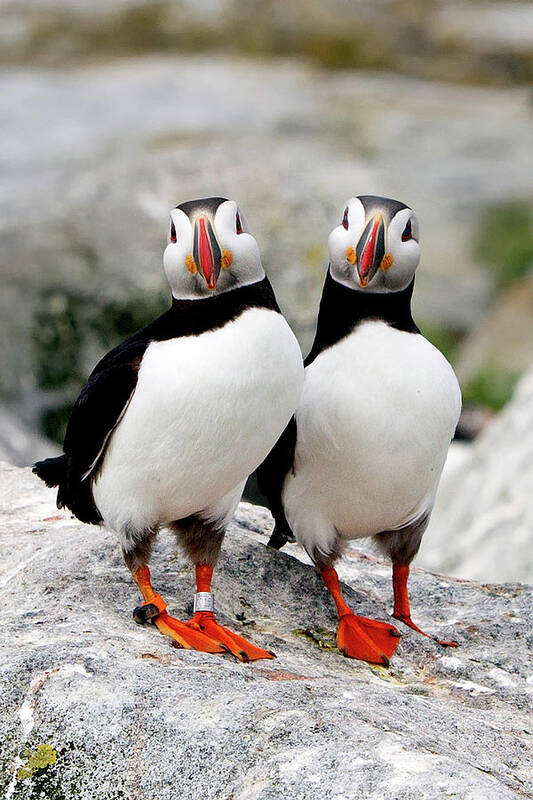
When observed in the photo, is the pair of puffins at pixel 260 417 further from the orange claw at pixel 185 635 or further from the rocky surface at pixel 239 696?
the rocky surface at pixel 239 696

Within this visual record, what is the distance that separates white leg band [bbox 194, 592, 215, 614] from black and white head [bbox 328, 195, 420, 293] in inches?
52.0

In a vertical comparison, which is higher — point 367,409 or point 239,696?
point 367,409

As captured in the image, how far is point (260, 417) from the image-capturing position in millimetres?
4004

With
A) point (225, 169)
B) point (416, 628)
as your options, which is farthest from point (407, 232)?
point (225, 169)

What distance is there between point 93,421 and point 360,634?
133 cm

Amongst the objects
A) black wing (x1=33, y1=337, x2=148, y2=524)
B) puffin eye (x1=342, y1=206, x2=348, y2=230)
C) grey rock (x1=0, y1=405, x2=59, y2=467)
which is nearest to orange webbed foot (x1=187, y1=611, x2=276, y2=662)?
black wing (x1=33, y1=337, x2=148, y2=524)

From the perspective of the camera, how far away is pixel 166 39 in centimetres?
2925

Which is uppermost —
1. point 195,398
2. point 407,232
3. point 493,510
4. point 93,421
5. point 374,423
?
point 407,232

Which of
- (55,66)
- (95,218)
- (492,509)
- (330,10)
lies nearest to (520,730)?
(492,509)

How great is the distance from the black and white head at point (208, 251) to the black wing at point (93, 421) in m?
0.33

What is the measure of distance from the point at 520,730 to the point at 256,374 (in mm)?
1501

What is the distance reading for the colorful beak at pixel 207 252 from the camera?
389cm

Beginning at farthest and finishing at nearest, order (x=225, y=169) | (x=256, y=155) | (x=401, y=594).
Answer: (x=256, y=155) → (x=225, y=169) → (x=401, y=594)

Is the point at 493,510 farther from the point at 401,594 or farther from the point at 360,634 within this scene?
the point at 360,634
